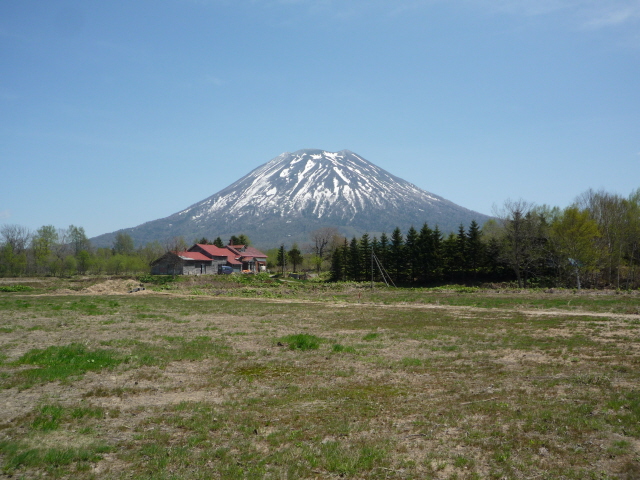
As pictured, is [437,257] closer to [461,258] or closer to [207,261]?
[461,258]

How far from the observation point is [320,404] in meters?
10.0

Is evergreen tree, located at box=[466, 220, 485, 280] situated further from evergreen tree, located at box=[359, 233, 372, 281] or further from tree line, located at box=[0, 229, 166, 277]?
tree line, located at box=[0, 229, 166, 277]

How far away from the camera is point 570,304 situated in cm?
3331

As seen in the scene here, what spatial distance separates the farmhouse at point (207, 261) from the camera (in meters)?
94.2

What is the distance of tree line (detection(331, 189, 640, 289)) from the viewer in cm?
5609

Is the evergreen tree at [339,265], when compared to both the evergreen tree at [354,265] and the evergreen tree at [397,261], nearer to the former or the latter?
the evergreen tree at [354,265]

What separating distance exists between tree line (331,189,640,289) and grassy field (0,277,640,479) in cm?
3996

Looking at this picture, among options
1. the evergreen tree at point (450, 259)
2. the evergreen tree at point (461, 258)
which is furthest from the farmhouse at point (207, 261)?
the evergreen tree at point (461, 258)

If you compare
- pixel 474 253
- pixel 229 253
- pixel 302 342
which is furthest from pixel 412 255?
pixel 302 342

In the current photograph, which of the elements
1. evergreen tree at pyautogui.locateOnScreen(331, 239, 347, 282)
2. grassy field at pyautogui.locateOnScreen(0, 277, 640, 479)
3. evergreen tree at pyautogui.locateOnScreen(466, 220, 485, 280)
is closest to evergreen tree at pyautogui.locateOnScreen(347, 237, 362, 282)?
evergreen tree at pyautogui.locateOnScreen(331, 239, 347, 282)

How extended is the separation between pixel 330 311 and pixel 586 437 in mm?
25133

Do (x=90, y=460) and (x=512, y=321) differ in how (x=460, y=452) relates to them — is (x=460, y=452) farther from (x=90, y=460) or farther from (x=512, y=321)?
(x=512, y=321)

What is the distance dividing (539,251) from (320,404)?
60.5 metres

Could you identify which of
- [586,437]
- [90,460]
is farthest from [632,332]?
[90,460]
